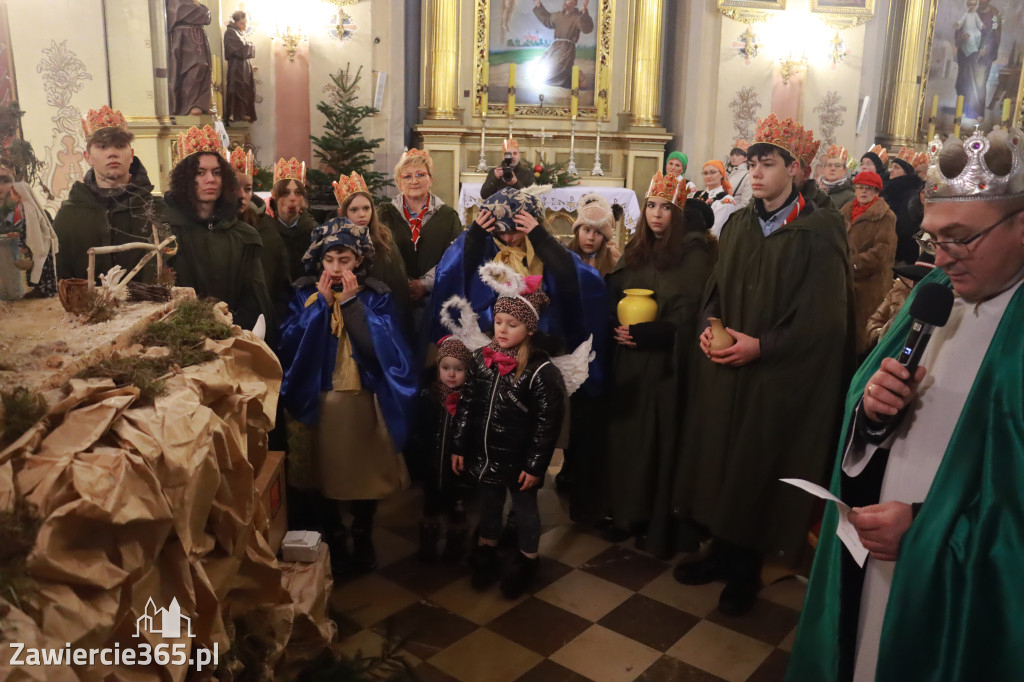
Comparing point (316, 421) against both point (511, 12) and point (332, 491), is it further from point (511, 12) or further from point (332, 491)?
point (511, 12)

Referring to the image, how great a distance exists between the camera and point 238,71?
357 inches

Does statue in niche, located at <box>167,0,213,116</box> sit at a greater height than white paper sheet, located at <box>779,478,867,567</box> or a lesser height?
greater

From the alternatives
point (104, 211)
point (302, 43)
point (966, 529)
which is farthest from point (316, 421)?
point (302, 43)

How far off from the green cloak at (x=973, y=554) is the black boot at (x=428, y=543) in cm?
242

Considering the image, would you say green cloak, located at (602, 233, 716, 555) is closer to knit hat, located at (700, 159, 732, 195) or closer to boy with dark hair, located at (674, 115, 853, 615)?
boy with dark hair, located at (674, 115, 853, 615)

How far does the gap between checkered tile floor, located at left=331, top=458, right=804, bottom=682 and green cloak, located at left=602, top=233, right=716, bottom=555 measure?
0.97 feet

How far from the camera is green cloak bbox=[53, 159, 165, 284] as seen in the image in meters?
2.90

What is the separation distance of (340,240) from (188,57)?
17.9ft

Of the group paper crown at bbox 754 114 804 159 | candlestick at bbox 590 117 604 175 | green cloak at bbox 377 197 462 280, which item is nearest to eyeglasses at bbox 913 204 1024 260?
paper crown at bbox 754 114 804 159

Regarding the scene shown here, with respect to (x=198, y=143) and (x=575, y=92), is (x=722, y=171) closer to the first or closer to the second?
(x=575, y=92)

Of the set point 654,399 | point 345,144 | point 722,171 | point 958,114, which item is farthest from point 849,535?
point 958,114

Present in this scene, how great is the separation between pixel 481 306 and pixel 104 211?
5.42ft

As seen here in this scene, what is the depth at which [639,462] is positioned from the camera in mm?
3924

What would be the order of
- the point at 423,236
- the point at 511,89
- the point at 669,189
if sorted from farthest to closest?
the point at 511,89 → the point at 423,236 → the point at 669,189
